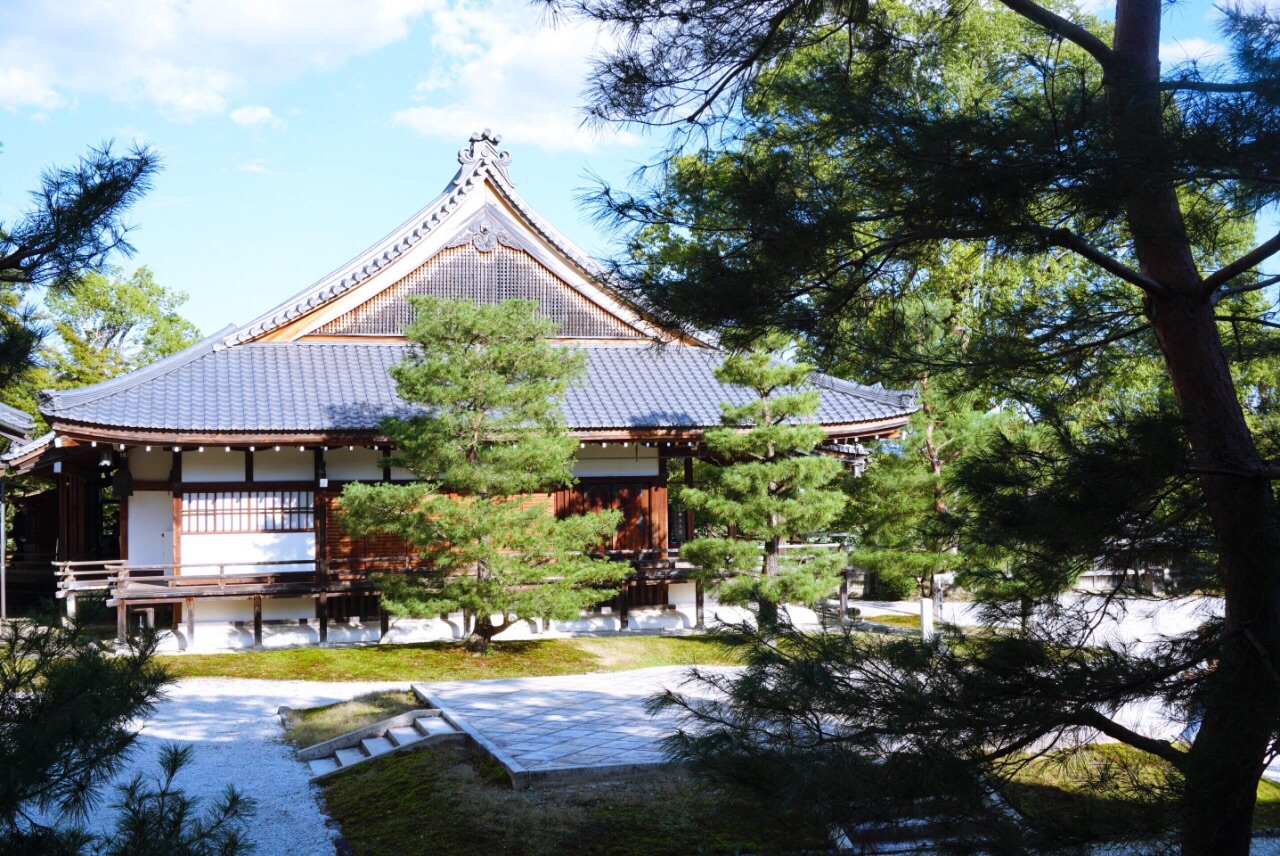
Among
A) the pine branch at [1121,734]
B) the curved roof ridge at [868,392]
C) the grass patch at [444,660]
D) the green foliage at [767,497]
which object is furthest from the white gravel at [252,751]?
the curved roof ridge at [868,392]

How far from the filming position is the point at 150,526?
14.0 metres

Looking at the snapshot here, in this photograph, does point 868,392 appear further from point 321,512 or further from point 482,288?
point 321,512

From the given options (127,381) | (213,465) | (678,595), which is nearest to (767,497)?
(678,595)

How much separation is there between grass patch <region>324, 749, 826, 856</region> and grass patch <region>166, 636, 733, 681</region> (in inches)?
177

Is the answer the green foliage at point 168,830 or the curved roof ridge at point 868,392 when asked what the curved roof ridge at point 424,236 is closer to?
the curved roof ridge at point 868,392

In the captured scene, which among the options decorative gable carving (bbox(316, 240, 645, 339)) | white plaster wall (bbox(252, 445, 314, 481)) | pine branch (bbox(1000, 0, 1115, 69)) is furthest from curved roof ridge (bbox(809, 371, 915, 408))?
pine branch (bbox(1000, 0, 1115, 69))

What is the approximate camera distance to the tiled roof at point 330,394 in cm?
1322

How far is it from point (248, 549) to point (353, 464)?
173cm

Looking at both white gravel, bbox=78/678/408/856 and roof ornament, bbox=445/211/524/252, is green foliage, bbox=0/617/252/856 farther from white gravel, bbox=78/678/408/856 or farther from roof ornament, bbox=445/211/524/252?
roof ornament, bbox=445/211/524/252

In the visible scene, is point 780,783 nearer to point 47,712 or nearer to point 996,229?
point 996,229

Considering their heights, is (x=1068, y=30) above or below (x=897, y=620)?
above

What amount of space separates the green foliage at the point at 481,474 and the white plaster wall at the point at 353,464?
82.9 inches

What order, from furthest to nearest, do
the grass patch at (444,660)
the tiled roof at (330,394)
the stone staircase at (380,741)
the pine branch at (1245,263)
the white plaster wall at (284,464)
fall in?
the white plaster wall at (284,464), the tiled roof at (330,394), the grass patch at (444,660), the stone staircase at (380,741), the pine branch at (1245,263)

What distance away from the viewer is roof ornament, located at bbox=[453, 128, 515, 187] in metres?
15.8
